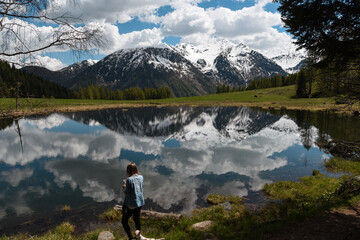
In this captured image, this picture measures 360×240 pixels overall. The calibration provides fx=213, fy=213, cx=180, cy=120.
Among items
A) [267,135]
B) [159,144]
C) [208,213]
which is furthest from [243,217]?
[267,135]

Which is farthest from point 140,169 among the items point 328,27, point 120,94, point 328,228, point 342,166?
point 120,94

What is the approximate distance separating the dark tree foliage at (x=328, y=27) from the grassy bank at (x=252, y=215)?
696 centimetres

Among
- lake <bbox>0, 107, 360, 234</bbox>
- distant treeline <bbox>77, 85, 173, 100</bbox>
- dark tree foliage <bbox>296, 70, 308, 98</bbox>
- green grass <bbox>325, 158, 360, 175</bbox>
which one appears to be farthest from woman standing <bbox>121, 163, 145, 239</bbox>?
distant treeline <bbox>77, 85, 173, 100</bbox>

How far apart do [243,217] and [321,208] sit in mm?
3599

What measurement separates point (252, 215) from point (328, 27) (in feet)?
31.5

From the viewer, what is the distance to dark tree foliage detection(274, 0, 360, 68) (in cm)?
867

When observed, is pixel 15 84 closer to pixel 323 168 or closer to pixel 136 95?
pixel 323 168

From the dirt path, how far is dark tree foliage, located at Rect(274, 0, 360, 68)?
21.4 ft

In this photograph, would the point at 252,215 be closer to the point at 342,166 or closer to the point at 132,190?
the point at 132,190

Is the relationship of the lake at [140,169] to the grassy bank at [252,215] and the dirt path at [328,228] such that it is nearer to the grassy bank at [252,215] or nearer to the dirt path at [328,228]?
the grassy bank at [252,215]

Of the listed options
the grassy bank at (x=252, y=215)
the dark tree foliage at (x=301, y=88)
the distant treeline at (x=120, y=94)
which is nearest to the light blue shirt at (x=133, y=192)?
the grassy bank at (x=252, y=215)

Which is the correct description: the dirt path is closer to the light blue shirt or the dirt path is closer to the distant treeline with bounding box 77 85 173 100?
the light blue shirt

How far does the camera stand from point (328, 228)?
8.20m

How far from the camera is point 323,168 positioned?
18.6 meters
